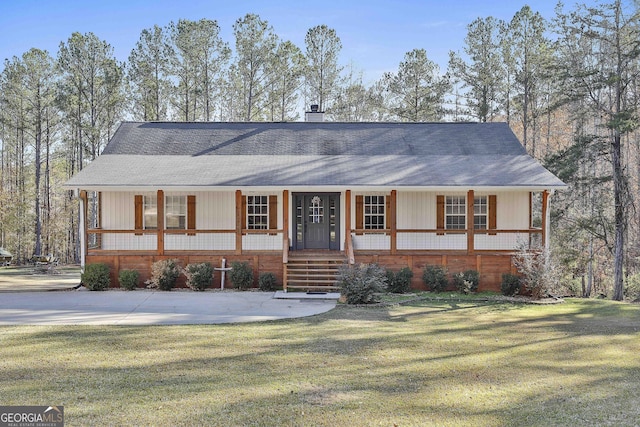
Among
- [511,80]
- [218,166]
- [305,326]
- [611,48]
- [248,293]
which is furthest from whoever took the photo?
[511,80]

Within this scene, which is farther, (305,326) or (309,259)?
(309,259)

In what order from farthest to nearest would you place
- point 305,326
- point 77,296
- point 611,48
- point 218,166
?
point 611,48 < point 218,166 < point 77,296 < point 305,326

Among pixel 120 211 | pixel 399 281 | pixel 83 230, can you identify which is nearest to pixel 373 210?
pixel 399 281

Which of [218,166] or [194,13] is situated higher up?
[194,13]

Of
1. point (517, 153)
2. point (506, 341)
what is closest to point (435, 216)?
point (517, 153)

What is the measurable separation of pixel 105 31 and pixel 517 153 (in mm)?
22249

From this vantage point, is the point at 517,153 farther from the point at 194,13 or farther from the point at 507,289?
the point at 194,13

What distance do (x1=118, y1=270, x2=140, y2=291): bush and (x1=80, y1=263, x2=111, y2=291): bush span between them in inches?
15.7

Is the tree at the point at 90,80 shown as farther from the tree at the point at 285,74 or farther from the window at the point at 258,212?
the window at the point at 258,212

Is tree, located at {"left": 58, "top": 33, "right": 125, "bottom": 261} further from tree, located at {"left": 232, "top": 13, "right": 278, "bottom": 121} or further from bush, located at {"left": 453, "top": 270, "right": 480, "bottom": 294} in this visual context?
bush, located at {"left": 453, "top": 270, "right": 480, "bottom": 294}

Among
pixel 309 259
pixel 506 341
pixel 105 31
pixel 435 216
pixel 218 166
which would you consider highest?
pixel 105 31

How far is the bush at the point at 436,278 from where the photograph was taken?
1375cm

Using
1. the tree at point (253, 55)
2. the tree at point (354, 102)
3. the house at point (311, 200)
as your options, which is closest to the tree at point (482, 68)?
the tree at point (354, 102)

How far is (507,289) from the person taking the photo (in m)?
13.5
